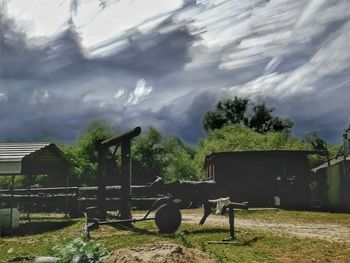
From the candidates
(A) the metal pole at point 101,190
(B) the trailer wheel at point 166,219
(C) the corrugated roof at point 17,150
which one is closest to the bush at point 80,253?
(B) the trailer wheel at point 166,219

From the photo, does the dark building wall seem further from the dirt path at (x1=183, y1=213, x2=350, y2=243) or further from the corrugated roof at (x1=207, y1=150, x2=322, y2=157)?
the dirt path at (x1=183, y1=213, x2=350, y2=243)

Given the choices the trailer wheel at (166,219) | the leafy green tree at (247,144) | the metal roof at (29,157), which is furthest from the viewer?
the leafy green tree at (247,144)

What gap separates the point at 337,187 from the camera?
33844 mm

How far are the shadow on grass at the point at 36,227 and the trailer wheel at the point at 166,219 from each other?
5.80 m

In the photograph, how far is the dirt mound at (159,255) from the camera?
1003 centimetres

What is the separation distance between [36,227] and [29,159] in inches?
133

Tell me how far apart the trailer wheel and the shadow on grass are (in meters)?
5.80

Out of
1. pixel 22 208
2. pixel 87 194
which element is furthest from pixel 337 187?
pixel 22 208

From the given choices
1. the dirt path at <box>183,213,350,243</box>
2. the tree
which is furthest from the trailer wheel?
the tree

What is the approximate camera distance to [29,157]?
69.7 ft

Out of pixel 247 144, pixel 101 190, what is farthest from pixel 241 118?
pixel 101 190

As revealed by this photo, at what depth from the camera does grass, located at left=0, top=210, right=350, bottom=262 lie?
11820 mm

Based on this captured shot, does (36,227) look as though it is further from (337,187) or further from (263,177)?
(337,187)

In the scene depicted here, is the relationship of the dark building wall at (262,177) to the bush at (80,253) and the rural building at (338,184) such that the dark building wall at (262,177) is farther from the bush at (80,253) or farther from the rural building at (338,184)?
the bush at (80,253)
